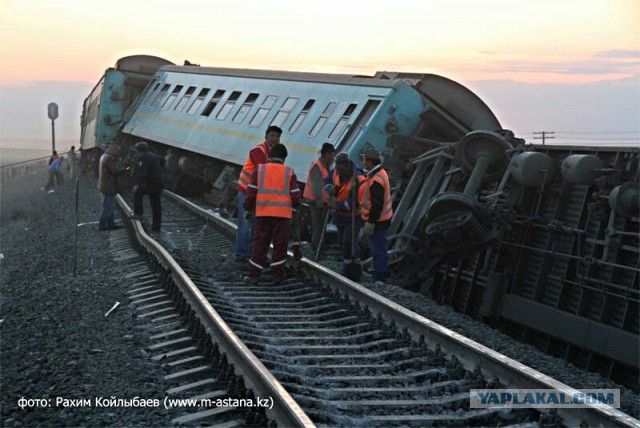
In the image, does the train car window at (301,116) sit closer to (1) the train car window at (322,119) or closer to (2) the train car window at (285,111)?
(2) the train car window at (285,111)

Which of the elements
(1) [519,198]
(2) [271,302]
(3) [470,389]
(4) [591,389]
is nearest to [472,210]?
(1) [519,198]

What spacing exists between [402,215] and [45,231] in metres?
Answer: 9.57

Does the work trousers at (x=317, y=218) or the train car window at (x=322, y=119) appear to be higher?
the train car window at (x=322, y=119)

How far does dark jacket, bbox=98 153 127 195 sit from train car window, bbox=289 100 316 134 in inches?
138

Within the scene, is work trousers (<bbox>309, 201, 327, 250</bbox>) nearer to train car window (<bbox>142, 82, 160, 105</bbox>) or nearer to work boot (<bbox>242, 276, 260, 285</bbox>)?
work boot (<bbox>242, 276, 260, 285</bbox>)

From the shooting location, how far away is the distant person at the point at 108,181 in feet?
55.0

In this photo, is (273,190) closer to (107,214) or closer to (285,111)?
(107,214)

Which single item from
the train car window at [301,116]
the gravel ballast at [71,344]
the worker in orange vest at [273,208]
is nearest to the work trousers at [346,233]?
the worker in orange vest at [273,208]

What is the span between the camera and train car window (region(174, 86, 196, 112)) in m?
25.3

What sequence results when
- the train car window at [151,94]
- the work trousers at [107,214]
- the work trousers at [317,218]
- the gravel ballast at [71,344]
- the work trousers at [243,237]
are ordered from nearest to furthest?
the gravel ballast at [71,344] → the work trousers at [243,237] → the work trousers at [317,218] → the work trousers at [107,214] → the train car window at [151,94]

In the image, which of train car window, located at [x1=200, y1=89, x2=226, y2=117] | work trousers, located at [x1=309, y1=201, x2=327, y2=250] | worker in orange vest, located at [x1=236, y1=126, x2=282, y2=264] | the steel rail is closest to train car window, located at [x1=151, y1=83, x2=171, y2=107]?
train car window, located at [x1=200, y1=89, x2=226, y2=117]

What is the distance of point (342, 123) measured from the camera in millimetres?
16188

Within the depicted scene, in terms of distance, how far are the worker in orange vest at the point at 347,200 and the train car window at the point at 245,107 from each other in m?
8.61

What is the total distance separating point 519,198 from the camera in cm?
1287
